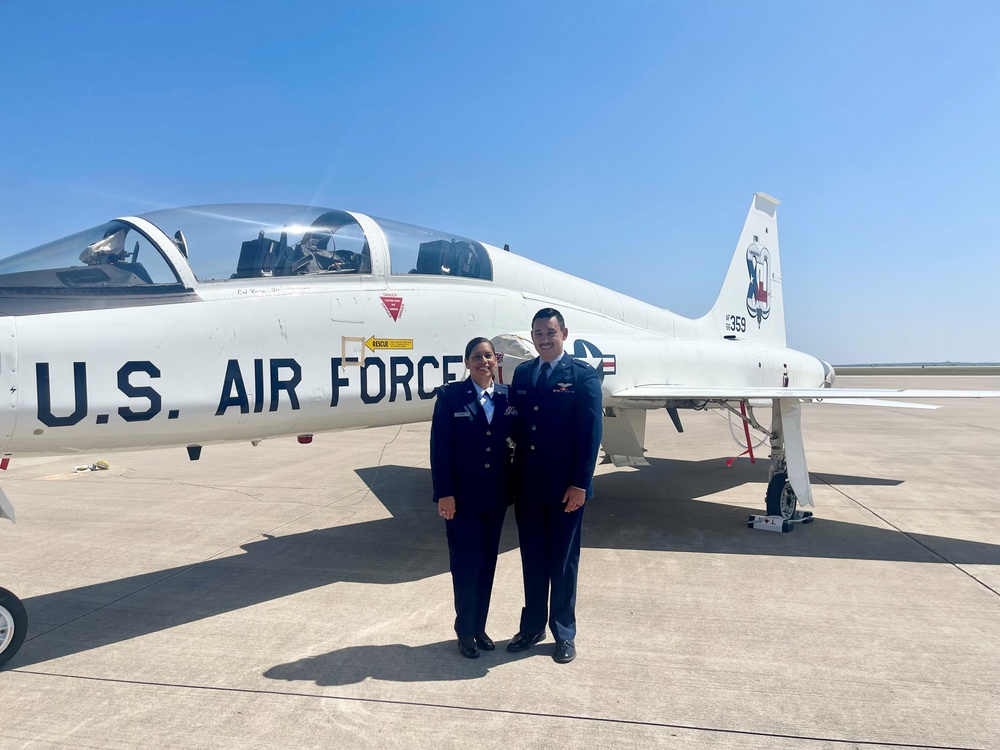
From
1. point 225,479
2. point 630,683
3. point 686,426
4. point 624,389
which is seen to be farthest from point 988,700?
point 686,426

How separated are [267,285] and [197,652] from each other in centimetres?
235

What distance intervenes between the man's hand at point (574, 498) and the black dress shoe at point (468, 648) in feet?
2.95

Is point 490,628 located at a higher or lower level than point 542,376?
lower

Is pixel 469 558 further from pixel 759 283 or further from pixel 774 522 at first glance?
pixel 759 283

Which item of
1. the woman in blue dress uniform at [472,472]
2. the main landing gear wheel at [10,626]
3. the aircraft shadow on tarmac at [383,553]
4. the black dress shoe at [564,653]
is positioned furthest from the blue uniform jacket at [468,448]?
the main landing gear wheel at [10,626]

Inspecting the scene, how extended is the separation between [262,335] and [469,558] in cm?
204

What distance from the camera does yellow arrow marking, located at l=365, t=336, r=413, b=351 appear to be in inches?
192

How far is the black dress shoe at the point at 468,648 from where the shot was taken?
3.49m

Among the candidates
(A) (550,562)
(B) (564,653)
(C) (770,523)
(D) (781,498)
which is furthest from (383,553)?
(D) (781,498)

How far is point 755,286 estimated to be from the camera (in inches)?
436

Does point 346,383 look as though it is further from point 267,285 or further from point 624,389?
point 624,389

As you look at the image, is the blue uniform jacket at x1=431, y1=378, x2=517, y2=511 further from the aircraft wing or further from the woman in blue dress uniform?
the aircraft wing

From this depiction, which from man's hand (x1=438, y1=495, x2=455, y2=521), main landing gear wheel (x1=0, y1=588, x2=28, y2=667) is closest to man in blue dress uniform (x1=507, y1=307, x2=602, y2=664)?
man's hand (x1=438, y1=495, x2=455, y2=521)

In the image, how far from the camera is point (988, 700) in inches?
122
